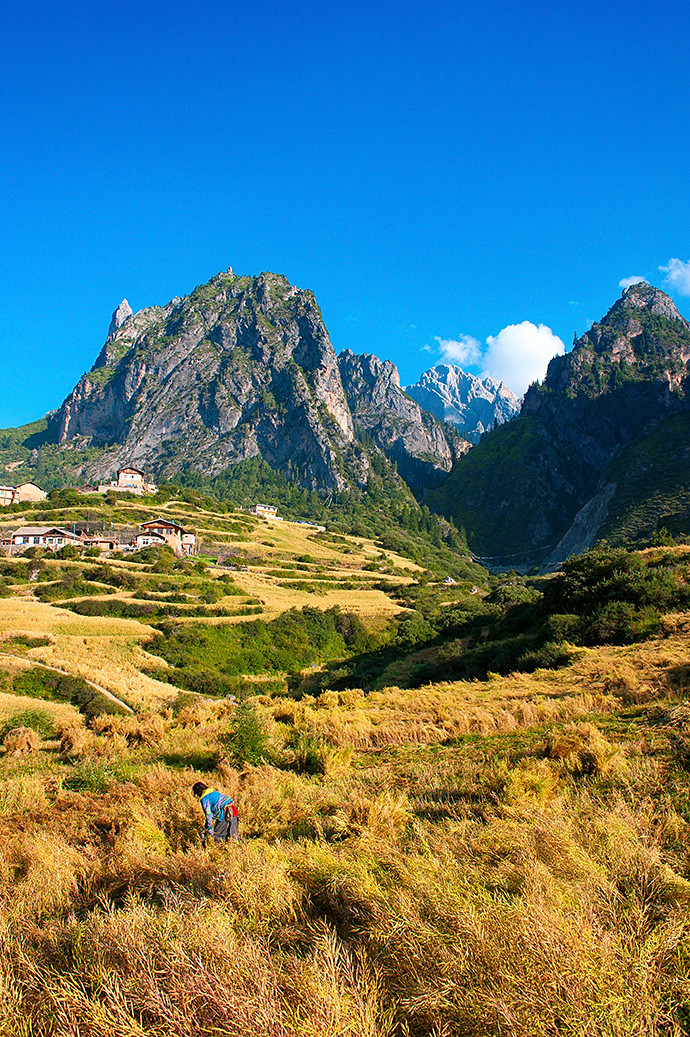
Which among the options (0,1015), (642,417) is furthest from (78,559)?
(642,417)

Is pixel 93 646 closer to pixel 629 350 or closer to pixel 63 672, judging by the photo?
pixel 63 672

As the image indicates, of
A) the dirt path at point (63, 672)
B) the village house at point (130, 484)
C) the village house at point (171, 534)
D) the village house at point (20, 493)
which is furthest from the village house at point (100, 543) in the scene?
the dirt path at point (63, 672)

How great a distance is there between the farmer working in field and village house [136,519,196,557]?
62.9m

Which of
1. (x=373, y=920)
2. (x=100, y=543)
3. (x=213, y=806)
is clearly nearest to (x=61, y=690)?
(x=213, y=806)

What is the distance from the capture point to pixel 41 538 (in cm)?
6006

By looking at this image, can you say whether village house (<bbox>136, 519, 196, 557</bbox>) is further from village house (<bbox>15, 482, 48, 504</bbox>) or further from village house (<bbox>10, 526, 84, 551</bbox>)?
village house (<bbox>15, 482, 48, 504</bbox>)

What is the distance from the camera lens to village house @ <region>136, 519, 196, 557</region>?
67.9 m

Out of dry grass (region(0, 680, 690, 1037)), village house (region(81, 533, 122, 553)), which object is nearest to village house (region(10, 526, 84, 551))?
village house (region(81, 533, 122, 553))

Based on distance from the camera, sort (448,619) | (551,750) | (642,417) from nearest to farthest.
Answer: (551,750), (448,619), (642,417)

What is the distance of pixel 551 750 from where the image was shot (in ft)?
25.6

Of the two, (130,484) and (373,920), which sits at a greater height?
(130,484)

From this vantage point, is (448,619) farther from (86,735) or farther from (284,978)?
(284,978)

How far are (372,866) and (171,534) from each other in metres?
69.6

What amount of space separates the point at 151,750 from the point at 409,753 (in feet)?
18.0
